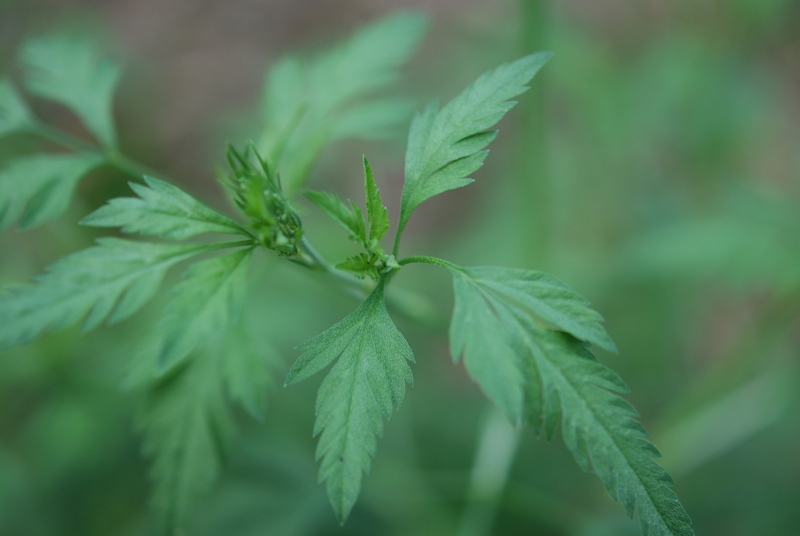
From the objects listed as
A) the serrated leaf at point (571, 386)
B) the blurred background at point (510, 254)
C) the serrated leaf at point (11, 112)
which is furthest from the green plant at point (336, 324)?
the blurred background at point (510, 254)

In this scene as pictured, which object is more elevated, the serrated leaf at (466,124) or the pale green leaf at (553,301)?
the serrated leaf at (466,124)

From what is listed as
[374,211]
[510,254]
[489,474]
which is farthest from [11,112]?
[510,254]

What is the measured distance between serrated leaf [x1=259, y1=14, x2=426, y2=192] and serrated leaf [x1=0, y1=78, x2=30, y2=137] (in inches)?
26.6

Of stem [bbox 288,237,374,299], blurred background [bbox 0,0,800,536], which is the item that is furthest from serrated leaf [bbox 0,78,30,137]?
stem [bbox 288,237,374,299]

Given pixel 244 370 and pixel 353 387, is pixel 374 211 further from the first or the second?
pixel 244 370

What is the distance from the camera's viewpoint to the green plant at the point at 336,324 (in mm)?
1152

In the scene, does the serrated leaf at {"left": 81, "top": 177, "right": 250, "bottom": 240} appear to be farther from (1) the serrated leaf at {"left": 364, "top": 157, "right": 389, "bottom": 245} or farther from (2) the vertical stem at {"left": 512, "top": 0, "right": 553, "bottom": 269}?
(2) the vertical stem at {"left": 512, "top": 0, "right": 553, "bottom": 269}

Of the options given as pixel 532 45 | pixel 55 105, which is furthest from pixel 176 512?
pixel 55 105

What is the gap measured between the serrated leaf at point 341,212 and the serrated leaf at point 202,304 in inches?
7.9

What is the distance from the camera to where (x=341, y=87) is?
6.18 ft

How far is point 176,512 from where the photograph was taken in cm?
159

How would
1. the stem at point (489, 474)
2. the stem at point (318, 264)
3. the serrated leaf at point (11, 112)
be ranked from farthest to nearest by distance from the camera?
the stem at point (489, 474) → the serrated leaf at point (11, 112) → the stem at point (318, 264)

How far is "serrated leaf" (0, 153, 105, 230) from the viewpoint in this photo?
1.62 metres

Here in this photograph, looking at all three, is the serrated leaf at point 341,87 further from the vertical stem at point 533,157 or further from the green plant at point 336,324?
the vertical stem at point 533,157
